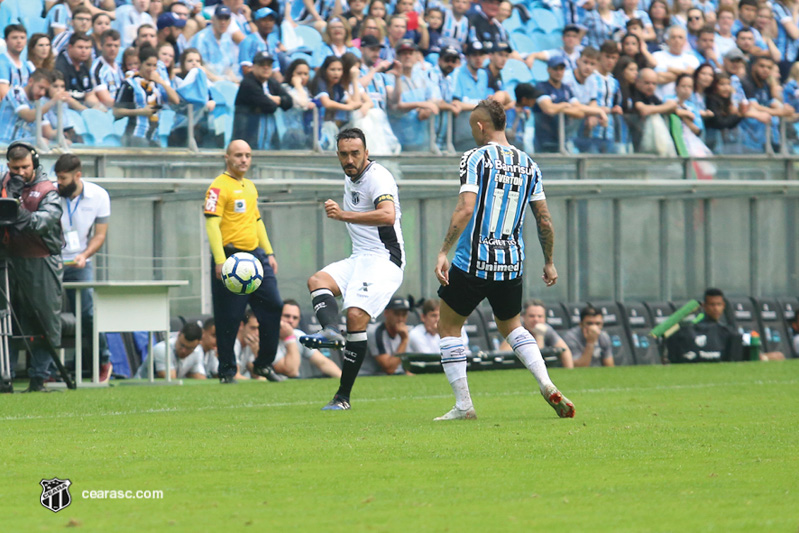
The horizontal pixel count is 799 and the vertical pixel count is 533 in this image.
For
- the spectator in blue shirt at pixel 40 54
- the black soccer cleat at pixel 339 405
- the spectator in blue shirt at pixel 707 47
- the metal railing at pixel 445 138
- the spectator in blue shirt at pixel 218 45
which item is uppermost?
the spectator in blue shirt at pixel 707 47

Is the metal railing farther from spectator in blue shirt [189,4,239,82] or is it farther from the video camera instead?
the video camera

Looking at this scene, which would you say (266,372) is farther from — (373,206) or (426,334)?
(373,206)

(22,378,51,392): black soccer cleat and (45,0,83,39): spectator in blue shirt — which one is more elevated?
(45,0,83,39): spectator in blue shirt

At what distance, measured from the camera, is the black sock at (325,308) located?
9.75 meters

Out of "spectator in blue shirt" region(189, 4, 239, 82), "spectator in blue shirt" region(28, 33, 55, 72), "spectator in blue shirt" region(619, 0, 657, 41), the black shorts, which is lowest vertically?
the black shorts

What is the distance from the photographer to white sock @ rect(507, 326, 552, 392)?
8.69 meters

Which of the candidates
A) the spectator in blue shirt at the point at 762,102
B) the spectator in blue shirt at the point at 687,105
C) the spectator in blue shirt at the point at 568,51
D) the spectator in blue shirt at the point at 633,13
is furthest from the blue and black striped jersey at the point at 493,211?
the spectator in blue shirt at the point at 633,13

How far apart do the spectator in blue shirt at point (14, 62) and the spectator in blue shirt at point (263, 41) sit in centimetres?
296

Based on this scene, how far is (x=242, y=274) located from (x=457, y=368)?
412cm

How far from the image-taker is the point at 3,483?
18.3 feet

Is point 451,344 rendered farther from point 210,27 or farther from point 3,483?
point 210,27

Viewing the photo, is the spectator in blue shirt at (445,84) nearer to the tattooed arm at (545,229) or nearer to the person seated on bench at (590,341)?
the person seated on bench at (590,341)

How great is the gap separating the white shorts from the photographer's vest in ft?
11.5

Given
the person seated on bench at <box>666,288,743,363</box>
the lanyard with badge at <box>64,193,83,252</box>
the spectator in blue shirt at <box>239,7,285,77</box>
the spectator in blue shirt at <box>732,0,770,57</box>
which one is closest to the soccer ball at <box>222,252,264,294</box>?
the lanyard with badge at <box>64,193,83,252</box>
